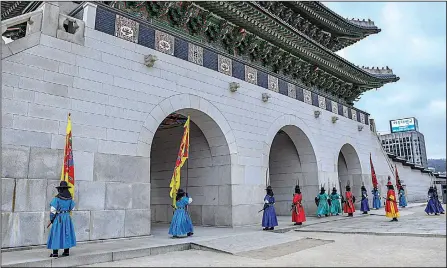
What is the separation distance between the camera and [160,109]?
31.6ft

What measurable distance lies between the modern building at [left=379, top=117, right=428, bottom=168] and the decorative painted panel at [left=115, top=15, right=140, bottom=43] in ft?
179

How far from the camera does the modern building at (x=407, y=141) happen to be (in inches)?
2247

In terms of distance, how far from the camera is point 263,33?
42.6ft

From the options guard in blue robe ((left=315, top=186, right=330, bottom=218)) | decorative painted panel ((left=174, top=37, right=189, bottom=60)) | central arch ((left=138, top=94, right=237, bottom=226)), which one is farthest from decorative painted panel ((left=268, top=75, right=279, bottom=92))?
guard in blue robe ((left=315, top=186, right=330, bottom=218))

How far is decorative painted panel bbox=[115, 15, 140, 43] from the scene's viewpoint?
916cm

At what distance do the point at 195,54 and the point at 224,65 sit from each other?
1.35 m

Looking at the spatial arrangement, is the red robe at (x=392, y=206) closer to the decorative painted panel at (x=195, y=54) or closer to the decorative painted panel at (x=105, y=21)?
the decorative painted panel at (x=195, y=54)

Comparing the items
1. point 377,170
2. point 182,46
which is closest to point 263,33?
point 182,46

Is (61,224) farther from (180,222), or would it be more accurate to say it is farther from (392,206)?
(392,206)

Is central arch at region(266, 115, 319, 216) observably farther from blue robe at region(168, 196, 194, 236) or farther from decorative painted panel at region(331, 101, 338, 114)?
blue robe at region(168, 196, 194, 236)

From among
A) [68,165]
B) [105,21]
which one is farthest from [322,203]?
[105,21]

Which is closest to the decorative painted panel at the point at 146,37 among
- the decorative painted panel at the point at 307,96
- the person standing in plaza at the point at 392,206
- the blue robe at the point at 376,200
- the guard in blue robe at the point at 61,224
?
the guard in blue robe at the point at 61,224

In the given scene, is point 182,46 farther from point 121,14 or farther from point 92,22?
point 92,22

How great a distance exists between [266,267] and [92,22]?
7077mm
